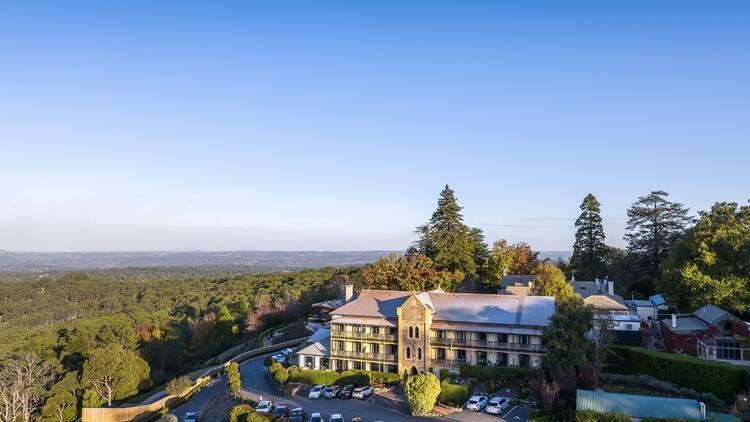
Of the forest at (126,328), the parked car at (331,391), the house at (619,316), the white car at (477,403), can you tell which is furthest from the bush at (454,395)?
the forest at (126,328)

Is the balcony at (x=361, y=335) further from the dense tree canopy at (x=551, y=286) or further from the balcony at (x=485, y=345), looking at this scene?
the dense tree canopy at (x=551, y=286)

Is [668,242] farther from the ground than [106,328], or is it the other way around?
[668,242]

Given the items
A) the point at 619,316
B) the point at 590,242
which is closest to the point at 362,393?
the point at 619,316

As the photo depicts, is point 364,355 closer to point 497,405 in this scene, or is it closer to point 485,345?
point 485,345

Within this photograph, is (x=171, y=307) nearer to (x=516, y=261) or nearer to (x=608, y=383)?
(x=516, y=261)

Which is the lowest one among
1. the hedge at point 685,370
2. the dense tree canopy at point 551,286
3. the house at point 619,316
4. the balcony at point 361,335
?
the hedge at point 685,370

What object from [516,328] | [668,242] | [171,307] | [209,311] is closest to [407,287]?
[516,328]

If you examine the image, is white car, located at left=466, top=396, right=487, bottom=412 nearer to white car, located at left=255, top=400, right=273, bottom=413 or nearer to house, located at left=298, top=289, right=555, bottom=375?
house, located at left=298, top=289, right=555, bottom=375
